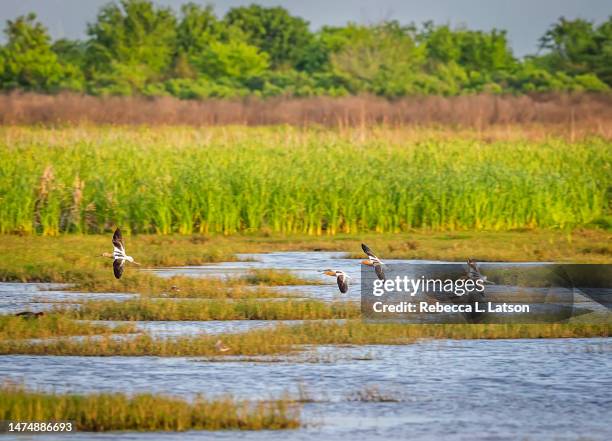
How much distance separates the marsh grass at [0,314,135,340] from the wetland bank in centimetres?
3

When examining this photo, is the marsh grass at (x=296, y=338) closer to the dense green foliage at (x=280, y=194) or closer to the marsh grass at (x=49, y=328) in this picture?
the marsh grass at (x=49, y=328)

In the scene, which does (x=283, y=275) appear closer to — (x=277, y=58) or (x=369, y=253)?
(x=369, y=253)

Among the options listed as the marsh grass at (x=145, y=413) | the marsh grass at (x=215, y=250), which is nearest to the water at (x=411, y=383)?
the marsh grass at (x=145, y=413)

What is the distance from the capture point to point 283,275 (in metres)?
13.1

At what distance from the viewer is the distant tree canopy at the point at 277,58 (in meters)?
44.8

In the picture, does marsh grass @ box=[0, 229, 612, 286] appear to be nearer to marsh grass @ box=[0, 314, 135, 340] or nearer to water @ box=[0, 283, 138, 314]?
water @ box=[0, 283, 138, 314]

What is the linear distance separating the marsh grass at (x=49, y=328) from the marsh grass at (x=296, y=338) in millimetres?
288

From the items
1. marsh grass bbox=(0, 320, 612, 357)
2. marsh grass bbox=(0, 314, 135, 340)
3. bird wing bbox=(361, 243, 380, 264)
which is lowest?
marsh grass bbox=(0, 320, 612, 357)

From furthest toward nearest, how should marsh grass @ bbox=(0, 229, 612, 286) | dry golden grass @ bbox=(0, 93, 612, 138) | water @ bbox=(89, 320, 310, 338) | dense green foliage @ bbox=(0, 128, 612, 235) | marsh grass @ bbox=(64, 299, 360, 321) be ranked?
1. dry golden grass @ bbox=(0, 93, 612, 138)
2. dense green foliage @ bbox=(0, 128, 612, 235)
3. marsh grass @ bbox=(0, 229, 612, 286)
4. marsh grass @ bbox=(64, 299, 360, 321)
5. water @ bbox=(89, 320, 310, 338)

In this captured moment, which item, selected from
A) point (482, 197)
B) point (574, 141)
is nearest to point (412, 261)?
point (482, 197)

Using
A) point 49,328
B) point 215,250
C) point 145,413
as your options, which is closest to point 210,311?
point 49,328

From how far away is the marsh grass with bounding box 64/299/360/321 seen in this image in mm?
10734

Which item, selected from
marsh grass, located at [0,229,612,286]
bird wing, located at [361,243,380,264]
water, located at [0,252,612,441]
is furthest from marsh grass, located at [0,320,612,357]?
marsh grass, located at [0,229,612,286]

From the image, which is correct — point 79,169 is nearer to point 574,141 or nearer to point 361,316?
point 361,316
